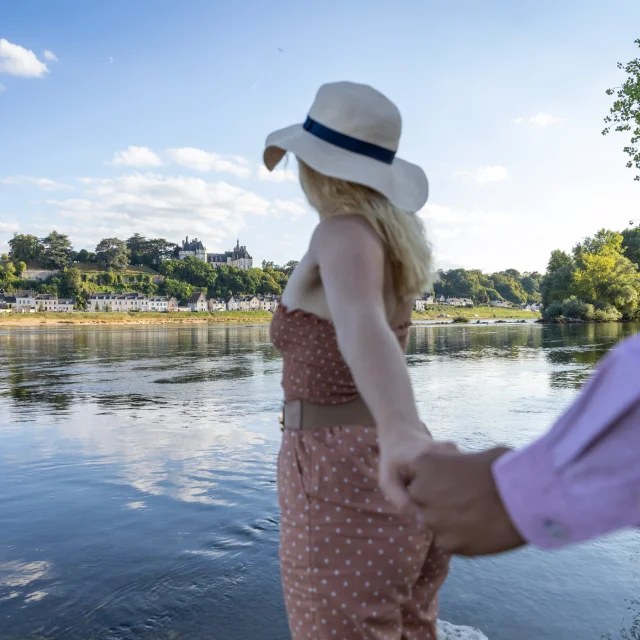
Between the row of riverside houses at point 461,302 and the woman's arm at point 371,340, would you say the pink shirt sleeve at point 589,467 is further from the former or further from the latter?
the row of riverside houses at point 461,302

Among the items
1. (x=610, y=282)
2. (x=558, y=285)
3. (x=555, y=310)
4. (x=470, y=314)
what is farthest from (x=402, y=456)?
(x=470, y=314)

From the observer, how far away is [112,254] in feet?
575

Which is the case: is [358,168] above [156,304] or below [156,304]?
below

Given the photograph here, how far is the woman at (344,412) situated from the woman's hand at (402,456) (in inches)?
18.1

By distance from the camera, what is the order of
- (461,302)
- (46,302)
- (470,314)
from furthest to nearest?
(461,302)
(470,314)
(46,302)

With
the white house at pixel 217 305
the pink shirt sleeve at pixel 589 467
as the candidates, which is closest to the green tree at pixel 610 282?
the pink shirt sleeve at pixel 589 467

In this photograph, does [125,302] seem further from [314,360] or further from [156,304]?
[314,360]

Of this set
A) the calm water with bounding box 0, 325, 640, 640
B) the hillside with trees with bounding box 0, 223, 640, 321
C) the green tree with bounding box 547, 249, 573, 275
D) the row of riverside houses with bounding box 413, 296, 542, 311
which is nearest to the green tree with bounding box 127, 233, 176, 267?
the hillside with trees with bounding box 0, 223, 640, 321

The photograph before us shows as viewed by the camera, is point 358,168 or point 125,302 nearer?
point 358,168

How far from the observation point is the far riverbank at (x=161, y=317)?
355ft

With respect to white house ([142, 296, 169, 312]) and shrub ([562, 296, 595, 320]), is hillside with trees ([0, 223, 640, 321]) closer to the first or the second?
white house ([142, 296, 169, 312])

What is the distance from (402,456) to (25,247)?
190 m

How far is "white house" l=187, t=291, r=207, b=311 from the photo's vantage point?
156375 millimetres

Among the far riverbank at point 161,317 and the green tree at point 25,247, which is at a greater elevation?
the green tree at point 25,247
